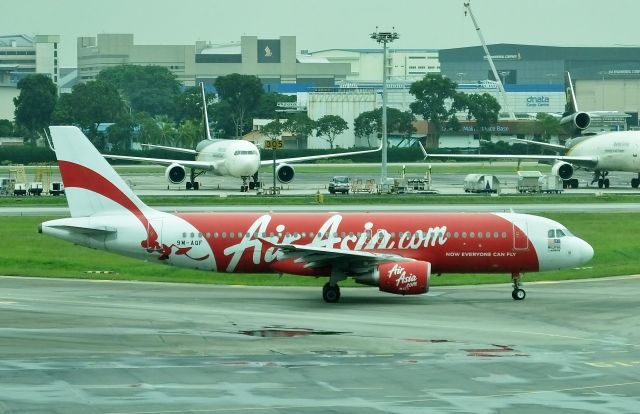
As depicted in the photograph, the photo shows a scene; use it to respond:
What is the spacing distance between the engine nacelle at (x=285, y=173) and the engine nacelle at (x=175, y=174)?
8.69m

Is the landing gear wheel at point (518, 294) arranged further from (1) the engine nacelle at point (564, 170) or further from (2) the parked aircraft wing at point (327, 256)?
(1) the engine nacelle at point (564, 170)

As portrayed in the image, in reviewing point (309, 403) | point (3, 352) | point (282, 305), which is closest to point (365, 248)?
point (282, 305)

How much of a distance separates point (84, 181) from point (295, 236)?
8463 mm

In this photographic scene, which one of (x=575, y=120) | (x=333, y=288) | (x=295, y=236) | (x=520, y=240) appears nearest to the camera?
(x=333, y=288)

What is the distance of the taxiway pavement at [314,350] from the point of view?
28953 mm

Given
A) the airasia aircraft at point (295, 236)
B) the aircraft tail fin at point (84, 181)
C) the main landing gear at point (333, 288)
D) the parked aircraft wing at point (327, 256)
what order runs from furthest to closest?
the aircraft tail fin at point (84, 181)
the airasia aircraft at point (295, 236)
the main landing gear at point (333, 288)
the parked aircraft wing at point (327, 256)

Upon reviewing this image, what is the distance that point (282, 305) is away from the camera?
46.5 m

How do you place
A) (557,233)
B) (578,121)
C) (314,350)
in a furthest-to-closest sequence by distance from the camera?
(578,121) < (557,233) < (314,350)

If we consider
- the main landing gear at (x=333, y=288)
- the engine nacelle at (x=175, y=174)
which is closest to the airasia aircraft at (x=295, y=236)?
the main landing gear at (x=333, y=288)

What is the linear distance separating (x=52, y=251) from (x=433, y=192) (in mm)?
48521

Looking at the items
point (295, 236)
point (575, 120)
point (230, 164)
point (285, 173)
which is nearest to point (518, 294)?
point (295, 236)

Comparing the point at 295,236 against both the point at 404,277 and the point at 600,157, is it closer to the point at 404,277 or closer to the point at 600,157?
the point at 404,277

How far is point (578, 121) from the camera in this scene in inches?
4983

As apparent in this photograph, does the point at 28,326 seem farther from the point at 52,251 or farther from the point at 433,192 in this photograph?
the point at 433,192
